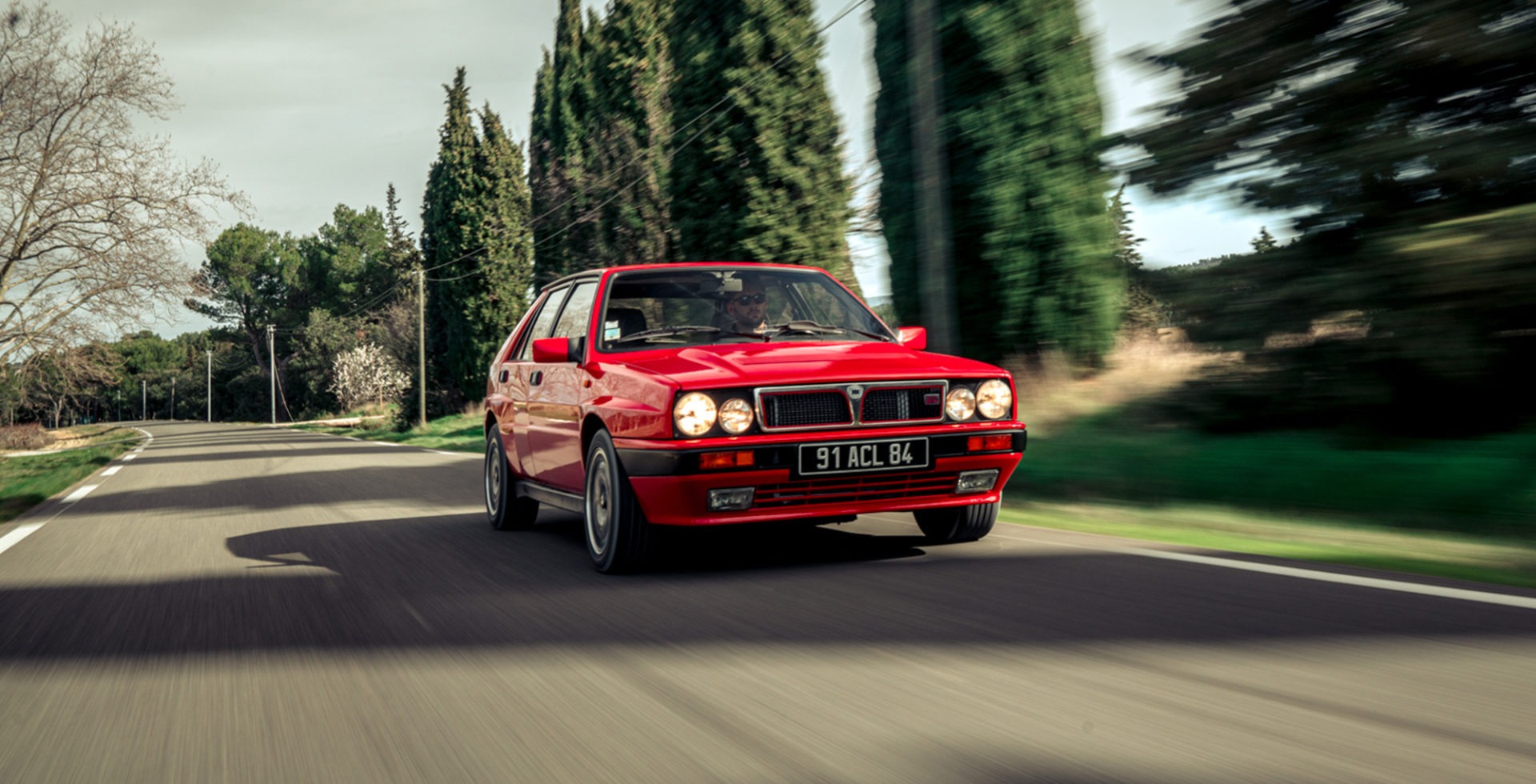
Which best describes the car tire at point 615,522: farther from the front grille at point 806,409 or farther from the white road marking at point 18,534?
the white road marking at point 18,534

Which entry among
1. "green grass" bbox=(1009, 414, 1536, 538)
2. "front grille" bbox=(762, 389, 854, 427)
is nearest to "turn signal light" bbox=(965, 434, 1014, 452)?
"front grille" bbox=(762, 389, 854, 427)

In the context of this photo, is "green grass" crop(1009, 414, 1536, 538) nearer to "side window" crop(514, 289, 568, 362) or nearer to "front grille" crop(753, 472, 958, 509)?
"front grille" crop(753, 472, 958, 509)

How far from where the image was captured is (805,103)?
2230 centimetres

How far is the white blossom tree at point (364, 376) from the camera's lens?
81.2 metres

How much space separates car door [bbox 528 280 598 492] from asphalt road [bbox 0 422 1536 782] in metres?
0.58

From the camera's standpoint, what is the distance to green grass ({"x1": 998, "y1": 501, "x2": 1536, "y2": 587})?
227 inches

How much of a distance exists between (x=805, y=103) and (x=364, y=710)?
1971 centimetres

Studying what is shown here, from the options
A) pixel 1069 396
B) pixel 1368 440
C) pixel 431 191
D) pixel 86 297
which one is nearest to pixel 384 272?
pixel 431 191

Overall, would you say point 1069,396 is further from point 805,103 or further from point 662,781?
point 662,781

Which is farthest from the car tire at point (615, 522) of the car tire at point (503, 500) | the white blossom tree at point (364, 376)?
the white blossom tree at point (364, 376)

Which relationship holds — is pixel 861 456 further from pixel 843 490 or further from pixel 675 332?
pixel 675 332

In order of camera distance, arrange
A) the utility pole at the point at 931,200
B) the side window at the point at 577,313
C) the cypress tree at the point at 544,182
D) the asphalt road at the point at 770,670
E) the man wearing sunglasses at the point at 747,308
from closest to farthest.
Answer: the asphalt road at the point at 770,670
the man wearing sunglasses at the point at 747,308
the side window at the point at 577,313
the utility pole at the point at 931,200
the cypress tree at the point at 544,182

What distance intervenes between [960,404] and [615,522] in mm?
1817

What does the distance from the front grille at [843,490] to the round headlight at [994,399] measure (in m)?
0.42
